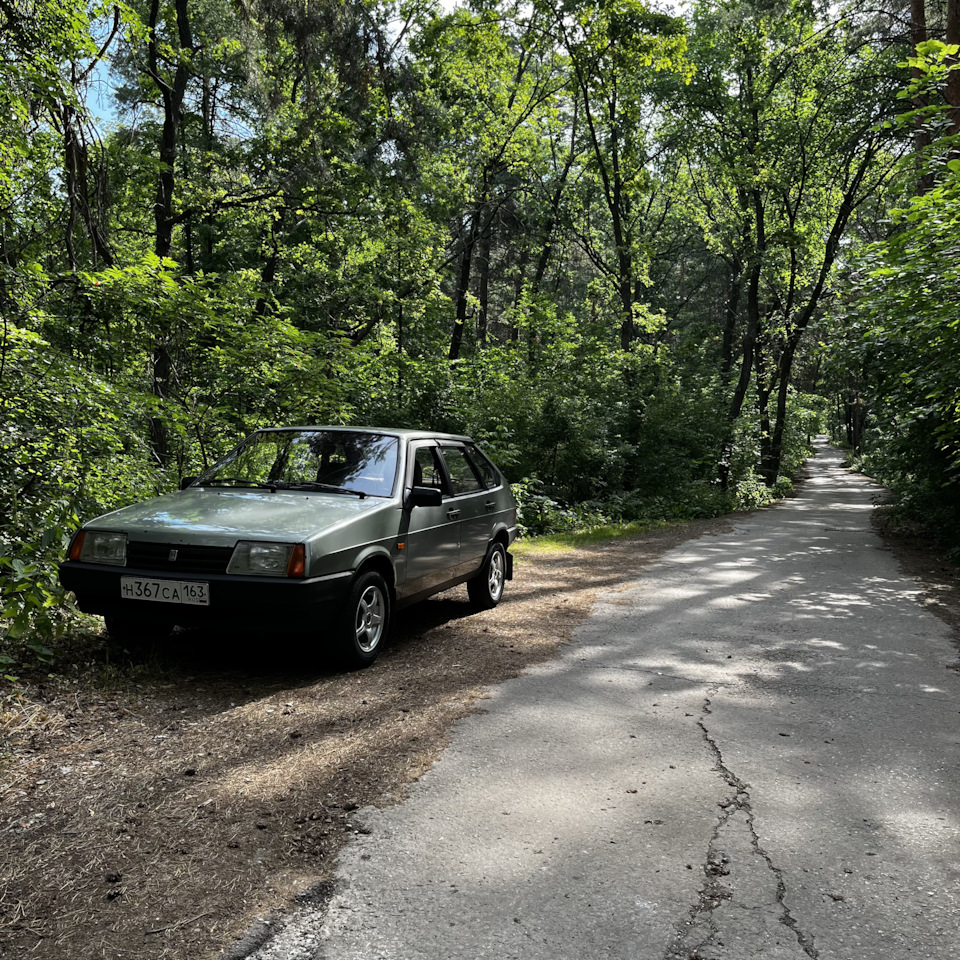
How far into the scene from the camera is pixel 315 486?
20.0ft

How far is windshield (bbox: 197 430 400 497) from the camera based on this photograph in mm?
6152

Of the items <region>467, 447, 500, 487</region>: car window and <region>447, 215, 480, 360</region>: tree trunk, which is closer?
<region>467, 447, 500, 487</region>: car window

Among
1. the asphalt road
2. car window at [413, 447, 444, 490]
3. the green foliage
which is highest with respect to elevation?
the green foliage

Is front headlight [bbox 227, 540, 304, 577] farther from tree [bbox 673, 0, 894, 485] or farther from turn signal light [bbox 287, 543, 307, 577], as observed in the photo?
tree [bbox 673, 0, 894, 485]

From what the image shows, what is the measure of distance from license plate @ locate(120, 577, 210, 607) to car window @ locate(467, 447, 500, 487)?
3.60 m

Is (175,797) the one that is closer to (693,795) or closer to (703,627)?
(693,795)

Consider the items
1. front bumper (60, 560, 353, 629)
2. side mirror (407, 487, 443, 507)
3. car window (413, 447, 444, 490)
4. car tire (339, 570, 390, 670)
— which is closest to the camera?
front bumper (60, 560, 353, 629)

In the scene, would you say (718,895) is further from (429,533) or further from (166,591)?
(429,533)

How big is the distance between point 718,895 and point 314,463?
4605 millimetres

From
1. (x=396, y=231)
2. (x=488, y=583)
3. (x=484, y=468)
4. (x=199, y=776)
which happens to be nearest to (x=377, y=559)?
(x=199, y=776)

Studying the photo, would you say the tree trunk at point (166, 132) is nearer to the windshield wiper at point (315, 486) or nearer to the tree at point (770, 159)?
the windshield wiper at point (315, 486)

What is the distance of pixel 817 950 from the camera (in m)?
2.45

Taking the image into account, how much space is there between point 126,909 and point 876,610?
8.09 metres

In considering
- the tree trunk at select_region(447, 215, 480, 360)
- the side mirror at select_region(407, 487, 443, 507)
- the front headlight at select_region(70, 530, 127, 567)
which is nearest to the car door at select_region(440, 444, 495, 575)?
the side mirror at select_region(407, 487, 443, 507)
